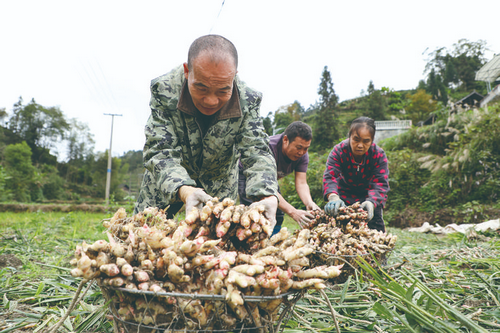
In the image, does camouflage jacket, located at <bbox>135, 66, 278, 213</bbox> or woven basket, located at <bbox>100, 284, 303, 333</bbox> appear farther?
camouflage jacket, located at <bbox>135, 66, 278, 213</bbox>

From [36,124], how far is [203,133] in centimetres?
4736

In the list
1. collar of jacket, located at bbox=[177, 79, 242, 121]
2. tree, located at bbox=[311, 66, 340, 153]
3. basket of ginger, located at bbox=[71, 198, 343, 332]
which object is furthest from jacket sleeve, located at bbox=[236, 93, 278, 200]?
tree, located at bbox=[311, 66, 340, 153]

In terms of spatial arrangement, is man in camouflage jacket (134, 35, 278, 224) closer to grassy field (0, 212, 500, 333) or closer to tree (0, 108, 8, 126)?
grassy field (0, 212, 500, 333)

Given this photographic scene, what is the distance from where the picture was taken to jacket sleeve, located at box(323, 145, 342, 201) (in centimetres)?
317

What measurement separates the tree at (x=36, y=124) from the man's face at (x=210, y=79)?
45627 millimetres

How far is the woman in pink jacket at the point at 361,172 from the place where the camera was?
304 cm

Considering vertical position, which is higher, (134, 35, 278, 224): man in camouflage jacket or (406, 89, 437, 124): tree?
(406, 89, 437, 124): tree

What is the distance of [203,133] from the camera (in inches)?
85.9

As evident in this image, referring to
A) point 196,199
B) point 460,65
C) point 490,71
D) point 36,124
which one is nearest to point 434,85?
point 460,65

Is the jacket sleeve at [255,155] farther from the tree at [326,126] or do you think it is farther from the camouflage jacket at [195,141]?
the tree at [326,126]

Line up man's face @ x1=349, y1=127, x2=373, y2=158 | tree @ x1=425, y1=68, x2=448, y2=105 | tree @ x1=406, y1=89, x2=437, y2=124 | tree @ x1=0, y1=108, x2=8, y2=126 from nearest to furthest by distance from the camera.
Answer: man's face @ x1=349, y1=127, x2=373, y2=158
tree @ x1=406, y1=89, x2=437, y2=124
tree @ x1=425, y1=68, x2=448, y2=105
tree @ x1=0, y1=108, x2=8, y2=126

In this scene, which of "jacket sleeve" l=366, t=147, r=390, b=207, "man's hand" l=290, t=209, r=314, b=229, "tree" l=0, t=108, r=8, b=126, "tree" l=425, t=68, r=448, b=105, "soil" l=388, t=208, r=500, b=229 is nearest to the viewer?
"man's hand" l=290, t=209, r=314, b=229

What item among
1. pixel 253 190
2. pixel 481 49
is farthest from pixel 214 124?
pixel 481 49

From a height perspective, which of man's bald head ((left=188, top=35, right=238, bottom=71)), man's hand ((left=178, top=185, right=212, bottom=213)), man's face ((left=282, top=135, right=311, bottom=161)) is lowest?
man's hand ((left=178, top=185, right=212, bottom=213))
